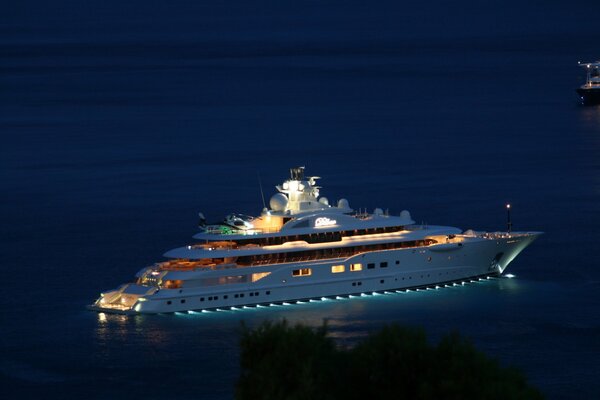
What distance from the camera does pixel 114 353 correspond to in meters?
50.2

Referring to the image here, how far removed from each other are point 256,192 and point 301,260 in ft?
82.0

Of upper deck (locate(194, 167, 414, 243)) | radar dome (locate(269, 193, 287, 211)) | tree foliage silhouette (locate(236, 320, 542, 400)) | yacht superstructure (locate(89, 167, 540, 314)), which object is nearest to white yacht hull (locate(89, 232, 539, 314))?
yacht superstructure (locate(89, 167, 540, 314))

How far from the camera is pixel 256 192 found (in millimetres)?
81750

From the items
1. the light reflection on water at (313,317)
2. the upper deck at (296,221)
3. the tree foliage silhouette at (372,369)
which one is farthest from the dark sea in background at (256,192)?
the tree foliage silhouette at (372,369)

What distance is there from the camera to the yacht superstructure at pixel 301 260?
181 ft

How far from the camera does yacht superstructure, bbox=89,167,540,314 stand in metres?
55.0

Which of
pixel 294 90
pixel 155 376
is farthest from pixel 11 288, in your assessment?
pixel 294 90

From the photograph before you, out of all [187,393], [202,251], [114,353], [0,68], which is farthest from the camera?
[0,68]

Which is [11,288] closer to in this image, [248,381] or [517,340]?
[517,340]

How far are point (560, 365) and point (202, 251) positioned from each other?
12932 millimetres

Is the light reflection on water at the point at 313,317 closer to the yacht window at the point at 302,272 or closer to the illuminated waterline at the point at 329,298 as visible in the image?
the illuminated waterline at the point at 329,298

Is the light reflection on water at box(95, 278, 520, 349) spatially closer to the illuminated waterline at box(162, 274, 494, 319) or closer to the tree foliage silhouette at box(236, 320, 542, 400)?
the illuminated waterline at box(162, 274, 494, 319)

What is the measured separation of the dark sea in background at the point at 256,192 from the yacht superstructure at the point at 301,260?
2.43ft

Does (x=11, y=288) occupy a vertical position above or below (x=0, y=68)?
below
